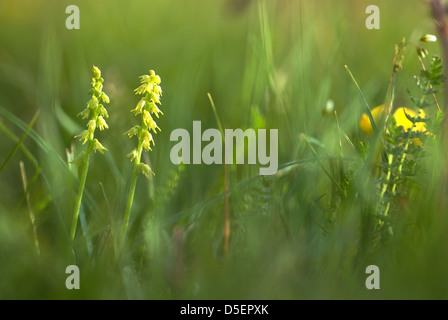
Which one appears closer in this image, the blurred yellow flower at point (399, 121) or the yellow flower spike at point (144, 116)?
the yellow flower spike at point (144, 116)

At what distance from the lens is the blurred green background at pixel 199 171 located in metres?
0.89

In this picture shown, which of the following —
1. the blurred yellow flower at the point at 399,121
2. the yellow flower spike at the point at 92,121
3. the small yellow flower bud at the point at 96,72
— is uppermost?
the blurred yellow flower at the point at 399,121

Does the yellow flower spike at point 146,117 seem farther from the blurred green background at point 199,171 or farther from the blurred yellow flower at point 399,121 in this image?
the blurred yellow flower at point 399,121

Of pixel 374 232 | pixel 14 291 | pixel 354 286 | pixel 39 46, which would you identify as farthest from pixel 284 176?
pixel 39 46

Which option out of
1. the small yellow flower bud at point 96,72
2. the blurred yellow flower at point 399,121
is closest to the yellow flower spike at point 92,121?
the small yellow flower bud at point 96,72

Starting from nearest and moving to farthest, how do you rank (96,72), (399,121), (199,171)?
(96,72) < (399,121) < (199,171)

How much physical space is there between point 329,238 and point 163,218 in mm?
311

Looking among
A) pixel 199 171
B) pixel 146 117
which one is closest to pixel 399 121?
pixel 199 171

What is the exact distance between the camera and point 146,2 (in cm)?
256

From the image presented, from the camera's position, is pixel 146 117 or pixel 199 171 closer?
pixel 146 117

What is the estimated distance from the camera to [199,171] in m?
1.39

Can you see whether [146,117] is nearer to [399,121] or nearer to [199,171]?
[199,171]

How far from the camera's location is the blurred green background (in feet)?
2.92
